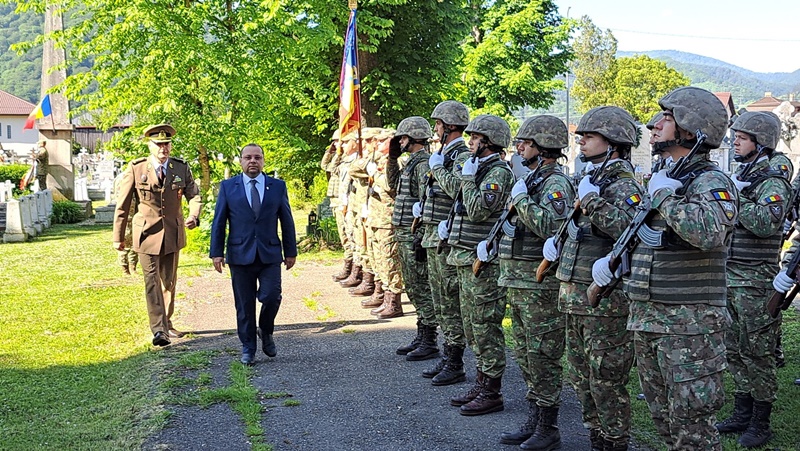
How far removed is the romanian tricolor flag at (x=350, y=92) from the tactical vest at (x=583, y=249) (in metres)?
7.75

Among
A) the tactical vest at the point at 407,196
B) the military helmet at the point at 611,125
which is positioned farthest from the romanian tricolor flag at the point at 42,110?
the military helmet at the point at 611,125

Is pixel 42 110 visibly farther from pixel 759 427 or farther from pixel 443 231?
pixel 759 427

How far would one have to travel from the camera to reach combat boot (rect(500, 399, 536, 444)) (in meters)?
5.76

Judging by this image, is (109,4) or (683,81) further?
(683,81)

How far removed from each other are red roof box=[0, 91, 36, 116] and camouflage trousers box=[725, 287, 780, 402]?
294ft

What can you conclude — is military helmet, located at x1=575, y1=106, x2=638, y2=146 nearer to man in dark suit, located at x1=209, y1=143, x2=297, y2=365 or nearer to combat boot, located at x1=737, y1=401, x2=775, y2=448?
combat boot, located at x1=737, y1=401, x2=775, y2=448

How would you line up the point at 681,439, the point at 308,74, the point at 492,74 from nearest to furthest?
the point at 681,439 < the point at 308,74 < the point at 492,74

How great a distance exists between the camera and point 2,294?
40.4 feet

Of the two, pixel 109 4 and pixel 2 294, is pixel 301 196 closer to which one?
pixel 109 4

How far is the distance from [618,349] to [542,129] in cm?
162

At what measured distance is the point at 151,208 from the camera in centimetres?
892

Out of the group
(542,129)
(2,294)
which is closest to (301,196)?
(2,294)

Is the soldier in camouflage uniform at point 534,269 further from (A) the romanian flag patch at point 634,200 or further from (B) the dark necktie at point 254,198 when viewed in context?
(B) the dark necktie at point 254,198

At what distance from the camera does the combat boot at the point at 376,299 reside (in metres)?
11.1
